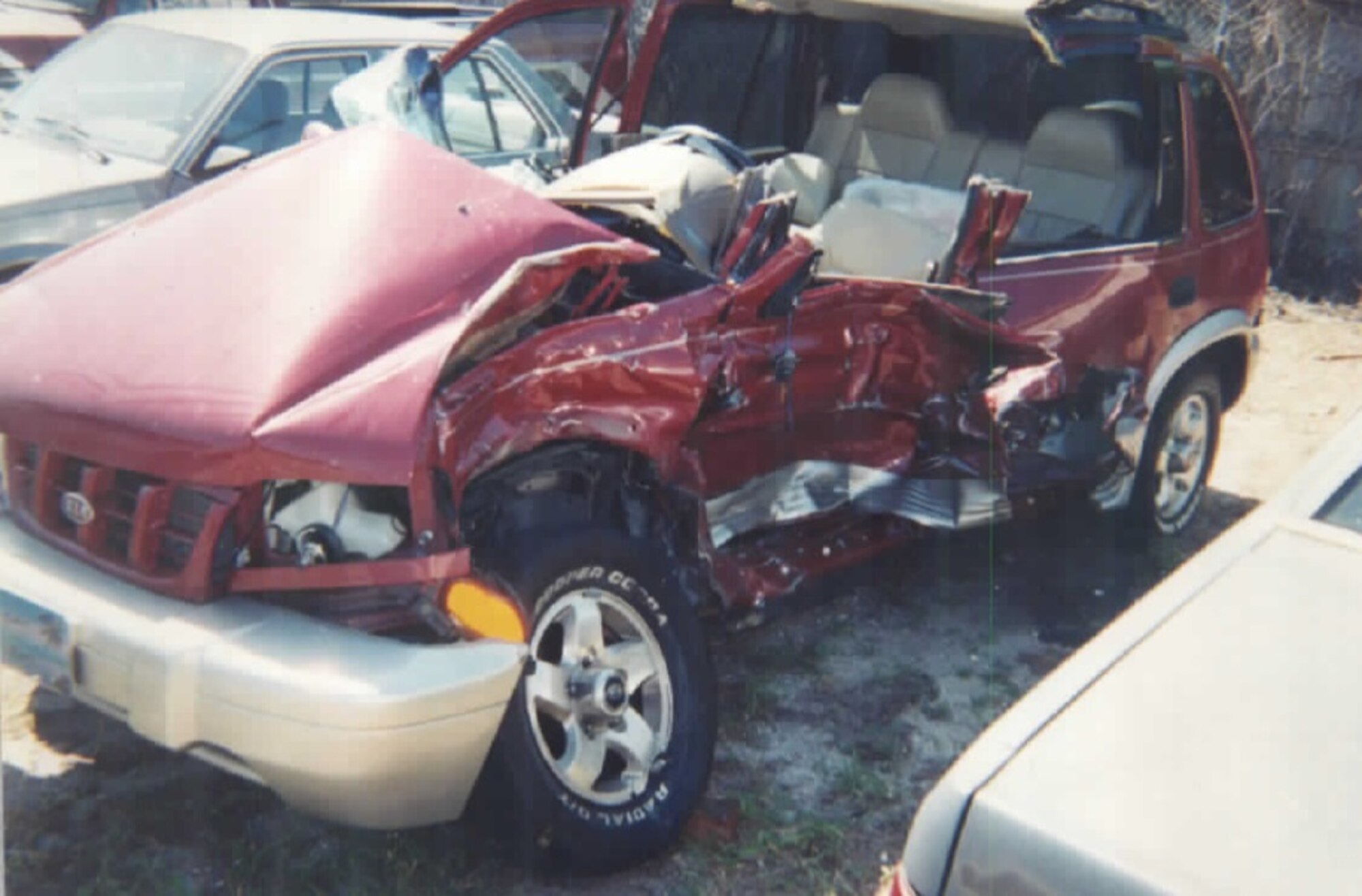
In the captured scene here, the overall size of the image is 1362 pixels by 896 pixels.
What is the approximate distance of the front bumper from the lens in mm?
2707

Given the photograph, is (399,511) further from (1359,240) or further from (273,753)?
(1359,240)

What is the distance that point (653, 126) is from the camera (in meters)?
5.77

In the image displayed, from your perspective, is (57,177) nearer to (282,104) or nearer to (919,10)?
(282,104)

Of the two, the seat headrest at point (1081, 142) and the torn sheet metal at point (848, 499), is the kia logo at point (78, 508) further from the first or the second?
the seat headrest at point (1081, 142)

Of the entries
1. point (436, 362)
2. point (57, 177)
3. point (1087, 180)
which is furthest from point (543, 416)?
point (57, 177)

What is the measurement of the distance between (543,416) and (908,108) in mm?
3029

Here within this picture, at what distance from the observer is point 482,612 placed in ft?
9.86

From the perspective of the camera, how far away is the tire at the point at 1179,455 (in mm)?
5535

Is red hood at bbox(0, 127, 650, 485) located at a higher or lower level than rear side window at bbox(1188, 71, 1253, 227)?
lower

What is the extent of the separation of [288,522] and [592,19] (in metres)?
8.12

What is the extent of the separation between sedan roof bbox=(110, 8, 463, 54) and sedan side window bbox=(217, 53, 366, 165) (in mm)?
115

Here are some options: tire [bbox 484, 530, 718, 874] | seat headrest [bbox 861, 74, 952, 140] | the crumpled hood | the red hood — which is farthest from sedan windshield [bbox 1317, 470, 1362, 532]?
the crumpled hood

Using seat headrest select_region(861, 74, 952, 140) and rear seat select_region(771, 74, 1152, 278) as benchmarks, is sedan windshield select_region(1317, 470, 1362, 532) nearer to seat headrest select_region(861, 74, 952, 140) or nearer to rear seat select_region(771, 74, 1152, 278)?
rear seat select_region(771, 74, 1152, 278)

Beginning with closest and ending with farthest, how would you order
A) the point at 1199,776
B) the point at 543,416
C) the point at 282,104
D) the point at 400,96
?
the point at 1199,776, the point at 543,416, the point at 400,96, the point at 282,104
